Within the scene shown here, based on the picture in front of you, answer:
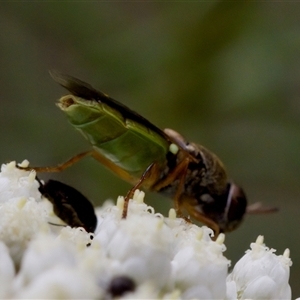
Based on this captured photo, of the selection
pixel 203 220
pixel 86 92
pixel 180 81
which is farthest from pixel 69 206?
pixel 180 81

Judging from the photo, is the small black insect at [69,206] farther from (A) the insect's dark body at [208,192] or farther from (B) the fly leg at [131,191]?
(A) the insect's dark body at [208,192]

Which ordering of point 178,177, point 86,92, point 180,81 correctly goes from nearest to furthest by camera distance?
1. point 86,92
2. point 178,177
3. point 180,81

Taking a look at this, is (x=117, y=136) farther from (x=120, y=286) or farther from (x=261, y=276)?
(x=120, y=286)

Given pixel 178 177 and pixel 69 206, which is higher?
pixel 178 177

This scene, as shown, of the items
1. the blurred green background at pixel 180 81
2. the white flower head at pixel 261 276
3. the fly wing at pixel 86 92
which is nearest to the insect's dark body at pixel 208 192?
the fly wing at pixel 86 92

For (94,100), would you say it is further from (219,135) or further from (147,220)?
(219,135)

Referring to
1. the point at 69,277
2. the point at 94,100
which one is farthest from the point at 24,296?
the point at 94,100

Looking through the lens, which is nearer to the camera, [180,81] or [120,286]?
[120,286]

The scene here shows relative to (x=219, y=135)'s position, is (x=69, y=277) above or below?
below
